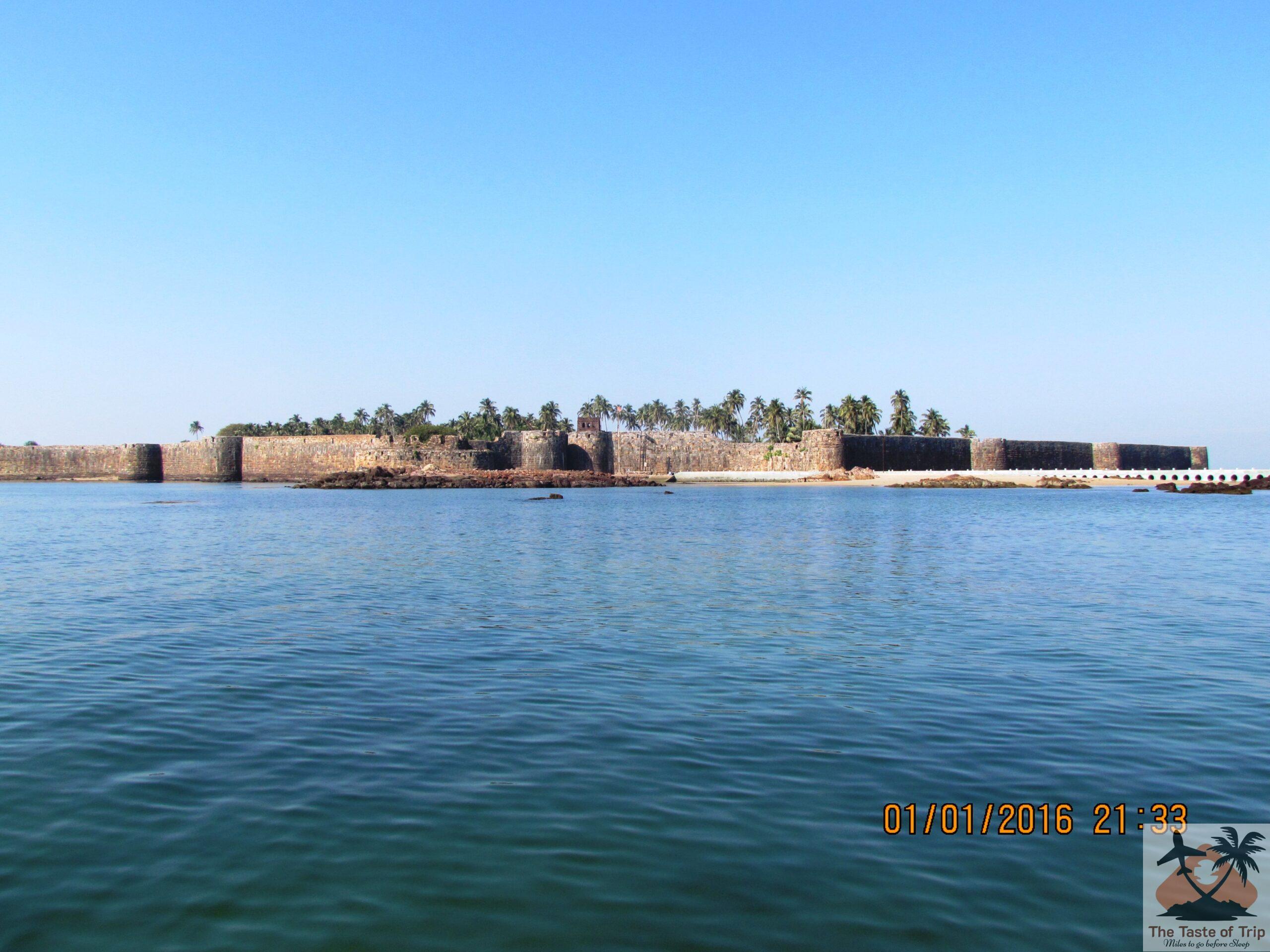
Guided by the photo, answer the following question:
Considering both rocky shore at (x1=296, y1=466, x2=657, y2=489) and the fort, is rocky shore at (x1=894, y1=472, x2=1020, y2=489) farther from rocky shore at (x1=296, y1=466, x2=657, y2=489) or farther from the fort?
rocky shore at (x1=296, y1=466, x2=657, y2=489)

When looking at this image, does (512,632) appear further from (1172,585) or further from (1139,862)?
(1172,585)

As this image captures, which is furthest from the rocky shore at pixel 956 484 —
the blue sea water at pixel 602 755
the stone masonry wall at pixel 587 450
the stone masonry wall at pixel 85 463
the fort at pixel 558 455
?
the stone masonry wall at pixel 85 463

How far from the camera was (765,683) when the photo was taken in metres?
8.94

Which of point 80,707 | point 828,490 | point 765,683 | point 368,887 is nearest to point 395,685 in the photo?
point 80,707

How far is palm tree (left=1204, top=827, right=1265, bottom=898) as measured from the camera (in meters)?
4.85

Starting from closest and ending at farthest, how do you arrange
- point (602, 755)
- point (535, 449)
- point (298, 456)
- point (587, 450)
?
point (602, 755), point (535, 449), point (587, 450), point (298, 456)

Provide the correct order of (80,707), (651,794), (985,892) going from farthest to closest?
(80,707), (651,794), (985,892)

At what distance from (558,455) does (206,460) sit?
36349 mm

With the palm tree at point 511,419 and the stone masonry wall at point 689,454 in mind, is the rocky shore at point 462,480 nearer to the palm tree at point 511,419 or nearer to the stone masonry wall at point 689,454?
the stone masonry wall at point 689,454

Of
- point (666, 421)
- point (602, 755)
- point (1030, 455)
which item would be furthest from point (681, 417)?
point (602, 755)

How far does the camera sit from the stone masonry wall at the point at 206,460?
95.1 m

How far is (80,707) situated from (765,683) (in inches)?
240

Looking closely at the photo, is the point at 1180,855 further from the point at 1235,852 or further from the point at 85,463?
the point at 85,463

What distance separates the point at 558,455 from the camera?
3499 inches
